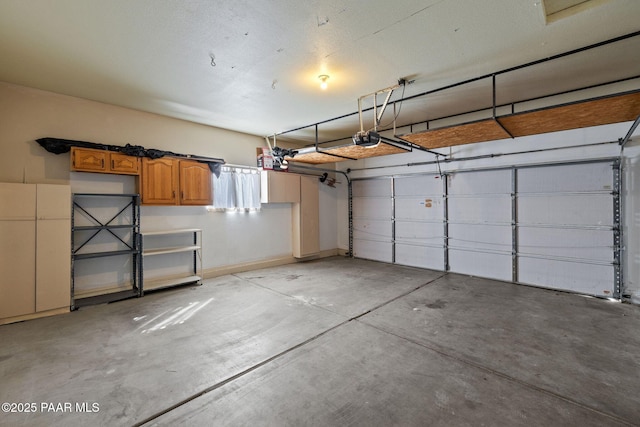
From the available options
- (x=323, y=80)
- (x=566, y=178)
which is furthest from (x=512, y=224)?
(x=323, y=80)

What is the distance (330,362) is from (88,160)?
4.26m

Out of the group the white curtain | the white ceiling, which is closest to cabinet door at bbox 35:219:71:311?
the white ceiling

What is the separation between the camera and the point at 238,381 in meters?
2.28

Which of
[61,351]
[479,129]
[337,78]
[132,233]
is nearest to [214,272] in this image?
[132,233]

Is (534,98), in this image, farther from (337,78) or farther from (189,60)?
(189,60)

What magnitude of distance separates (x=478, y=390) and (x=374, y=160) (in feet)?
18.9

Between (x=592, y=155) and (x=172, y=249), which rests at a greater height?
(x=592, y=155)

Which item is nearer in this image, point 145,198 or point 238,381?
point 238,381

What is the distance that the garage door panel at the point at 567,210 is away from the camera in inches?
168

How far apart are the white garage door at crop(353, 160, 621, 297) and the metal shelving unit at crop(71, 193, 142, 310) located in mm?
5260

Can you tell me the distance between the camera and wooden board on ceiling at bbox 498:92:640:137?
9.45 feet

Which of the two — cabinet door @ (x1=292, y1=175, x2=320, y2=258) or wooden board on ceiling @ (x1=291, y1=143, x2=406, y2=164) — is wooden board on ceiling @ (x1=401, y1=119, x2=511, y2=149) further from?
cabinet door @ (x1=292, y1=175, x2=320, y2=258)

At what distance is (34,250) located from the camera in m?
3.53

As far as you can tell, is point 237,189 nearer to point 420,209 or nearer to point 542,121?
point 420,209
